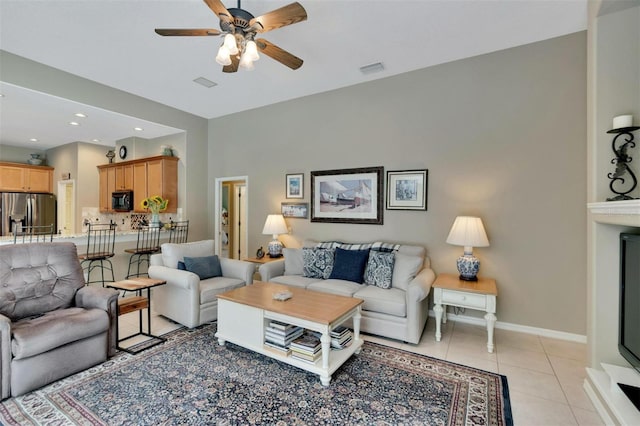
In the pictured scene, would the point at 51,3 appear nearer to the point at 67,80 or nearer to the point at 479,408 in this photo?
the point at 67,80

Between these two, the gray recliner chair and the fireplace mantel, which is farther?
the gray recliner chair

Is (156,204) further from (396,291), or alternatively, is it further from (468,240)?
(468,240)

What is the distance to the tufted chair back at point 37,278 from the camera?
243 cm

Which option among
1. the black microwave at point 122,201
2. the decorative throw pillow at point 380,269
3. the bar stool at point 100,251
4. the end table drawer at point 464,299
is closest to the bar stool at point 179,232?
the bar stool at point 100,251

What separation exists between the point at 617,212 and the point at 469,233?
129cm

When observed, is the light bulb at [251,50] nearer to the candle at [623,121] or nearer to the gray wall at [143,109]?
the candle at [623,121]

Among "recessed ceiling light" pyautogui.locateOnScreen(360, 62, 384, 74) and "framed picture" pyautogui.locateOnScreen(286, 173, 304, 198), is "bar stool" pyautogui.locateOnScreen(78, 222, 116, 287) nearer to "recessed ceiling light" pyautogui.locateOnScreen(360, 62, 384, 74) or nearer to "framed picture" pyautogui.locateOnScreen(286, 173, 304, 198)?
"framed picture" pyautogui.locateOnScreen(286, 173, 304, 198)

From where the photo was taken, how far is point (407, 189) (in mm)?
3869

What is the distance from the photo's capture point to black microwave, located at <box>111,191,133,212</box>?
6111 millimetres

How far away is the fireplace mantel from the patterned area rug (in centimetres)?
143

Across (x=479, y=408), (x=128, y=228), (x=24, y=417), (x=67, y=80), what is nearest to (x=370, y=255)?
(x=479, y=408)

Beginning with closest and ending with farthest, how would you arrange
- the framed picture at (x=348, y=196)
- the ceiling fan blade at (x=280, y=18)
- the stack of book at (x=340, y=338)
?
the ceiling fan blade at (x=280, y=18), the stack of book at (x=340, y=338), the framed picture at (x=348, y=196)

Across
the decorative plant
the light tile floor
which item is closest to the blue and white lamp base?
the light tile floor

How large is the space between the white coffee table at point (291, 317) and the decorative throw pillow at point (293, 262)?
944 millimetres
